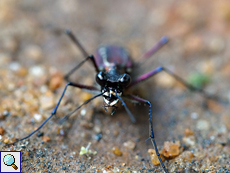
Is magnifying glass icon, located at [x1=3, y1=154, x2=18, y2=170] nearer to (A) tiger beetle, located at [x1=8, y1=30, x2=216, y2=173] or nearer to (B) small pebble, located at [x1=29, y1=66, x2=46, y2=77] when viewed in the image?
(A) tiger beetle, located at [x1=8, y1=30, x2=216, y2=173]

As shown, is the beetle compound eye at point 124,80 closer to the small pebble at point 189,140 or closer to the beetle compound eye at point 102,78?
the beetle compound eye at point 102,78

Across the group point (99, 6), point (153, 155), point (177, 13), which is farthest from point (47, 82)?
point (177, 13)

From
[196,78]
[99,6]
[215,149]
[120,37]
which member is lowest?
[215,149]

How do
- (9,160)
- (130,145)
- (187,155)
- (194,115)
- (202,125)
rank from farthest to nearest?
(194,115) → (202,125) → (130,145) → (187,155) → (9,160)

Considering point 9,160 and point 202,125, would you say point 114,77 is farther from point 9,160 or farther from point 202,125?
point 9,160

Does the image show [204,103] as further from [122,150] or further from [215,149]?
[122,150]

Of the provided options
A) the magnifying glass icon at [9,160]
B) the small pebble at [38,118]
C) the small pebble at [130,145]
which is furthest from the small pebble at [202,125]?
the magnifying glass icon at [9,160]

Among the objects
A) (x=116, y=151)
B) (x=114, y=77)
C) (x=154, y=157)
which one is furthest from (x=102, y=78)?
(x=154, y=157)
